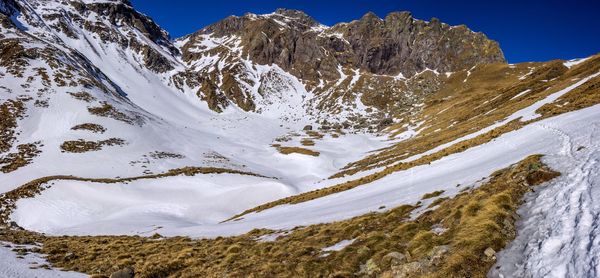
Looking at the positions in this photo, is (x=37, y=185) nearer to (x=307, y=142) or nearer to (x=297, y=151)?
(x=297, y=151)

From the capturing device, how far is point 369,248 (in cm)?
1343

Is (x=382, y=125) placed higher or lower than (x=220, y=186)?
higher

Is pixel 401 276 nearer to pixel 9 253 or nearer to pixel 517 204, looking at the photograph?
pixel 517 204

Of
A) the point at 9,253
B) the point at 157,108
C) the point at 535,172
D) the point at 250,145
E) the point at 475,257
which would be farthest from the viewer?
the point at 157,108

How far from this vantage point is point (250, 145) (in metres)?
101

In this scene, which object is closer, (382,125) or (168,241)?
(168,241)

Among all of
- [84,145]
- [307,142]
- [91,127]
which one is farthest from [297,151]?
[84,145]

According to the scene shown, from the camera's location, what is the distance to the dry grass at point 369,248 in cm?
1067

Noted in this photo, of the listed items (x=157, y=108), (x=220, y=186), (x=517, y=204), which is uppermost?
(x=157, y=108)

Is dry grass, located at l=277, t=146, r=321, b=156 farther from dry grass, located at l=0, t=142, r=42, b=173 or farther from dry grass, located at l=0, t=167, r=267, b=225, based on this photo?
dry grass, located at l=0, t=142, r=42, b=173

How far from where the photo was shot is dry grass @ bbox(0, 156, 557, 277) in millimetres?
10672

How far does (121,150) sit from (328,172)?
36.7m

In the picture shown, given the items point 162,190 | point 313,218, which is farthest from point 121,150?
point 313,218

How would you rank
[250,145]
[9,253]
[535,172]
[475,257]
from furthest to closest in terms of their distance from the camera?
1. [250,145]
2. [9,253]
3. [535,172]
4. [475,257]
